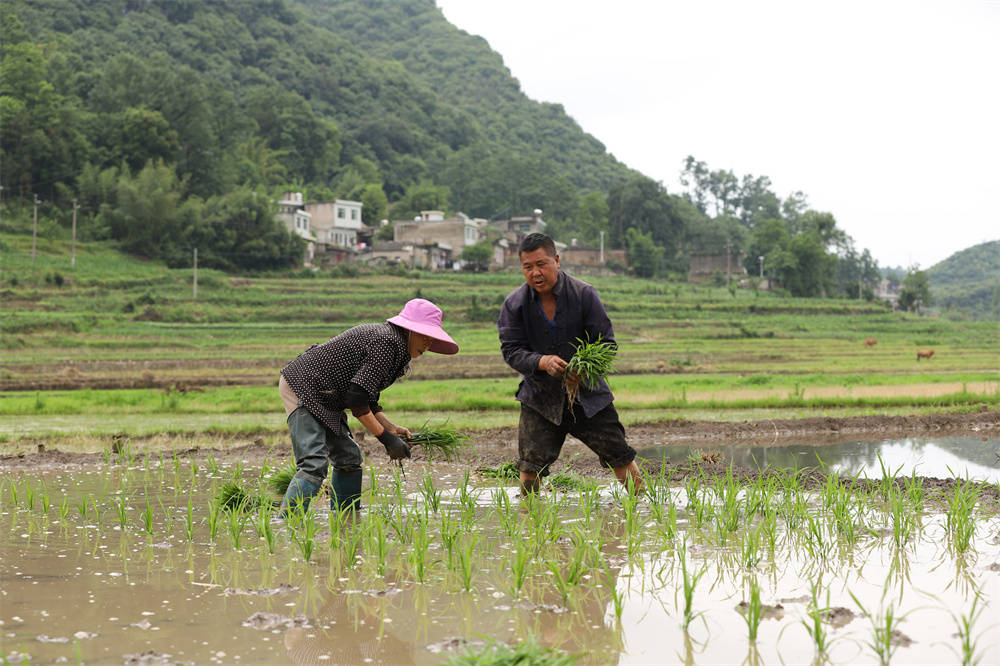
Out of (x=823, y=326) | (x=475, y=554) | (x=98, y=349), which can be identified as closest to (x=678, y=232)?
(x=823, y=326)

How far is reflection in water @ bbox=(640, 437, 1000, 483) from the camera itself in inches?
291

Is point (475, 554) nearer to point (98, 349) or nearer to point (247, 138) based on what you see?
point (98, 349)

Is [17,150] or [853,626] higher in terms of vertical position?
[17,150]

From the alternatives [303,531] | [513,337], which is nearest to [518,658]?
[303,531]

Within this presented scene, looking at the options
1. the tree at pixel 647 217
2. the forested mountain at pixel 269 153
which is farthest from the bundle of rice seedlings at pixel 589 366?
the tree at pixel 647 217

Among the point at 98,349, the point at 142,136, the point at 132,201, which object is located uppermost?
the point at 142,136

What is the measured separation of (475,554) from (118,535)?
1.90m

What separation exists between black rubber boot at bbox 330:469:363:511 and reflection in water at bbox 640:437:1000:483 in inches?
120

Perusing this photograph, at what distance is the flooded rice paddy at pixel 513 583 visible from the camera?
9.91ft

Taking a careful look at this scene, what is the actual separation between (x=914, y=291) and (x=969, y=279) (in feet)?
187

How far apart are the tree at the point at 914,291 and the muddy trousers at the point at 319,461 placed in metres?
70.0

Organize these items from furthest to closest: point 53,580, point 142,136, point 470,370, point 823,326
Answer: point 142,136
point 823,326
point 470,370
point 53,580

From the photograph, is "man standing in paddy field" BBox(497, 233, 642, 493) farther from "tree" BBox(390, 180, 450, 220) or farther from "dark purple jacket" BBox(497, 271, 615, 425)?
"tree" BBox(390, 180, 450, 220)

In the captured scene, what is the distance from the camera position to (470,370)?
2048 cm
